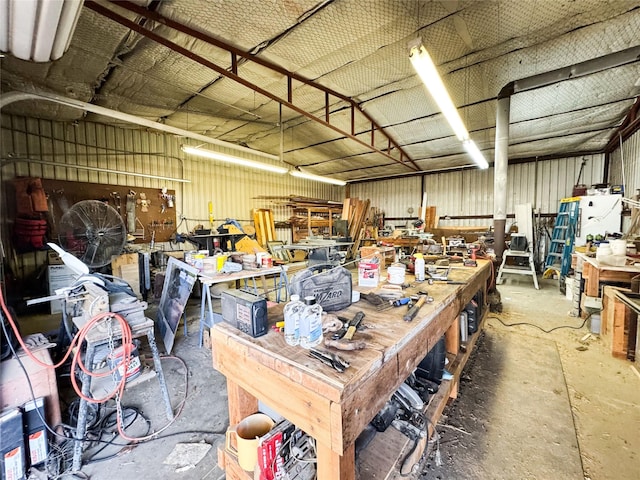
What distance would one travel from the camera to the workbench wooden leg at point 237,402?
114cm

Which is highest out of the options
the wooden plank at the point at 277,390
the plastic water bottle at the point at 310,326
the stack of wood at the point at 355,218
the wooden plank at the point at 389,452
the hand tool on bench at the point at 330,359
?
the stack of wood at the point at 355,218

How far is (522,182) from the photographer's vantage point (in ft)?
23.5

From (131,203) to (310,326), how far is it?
230 inches

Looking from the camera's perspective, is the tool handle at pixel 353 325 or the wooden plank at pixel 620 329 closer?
the tool handle at pixel 353 325

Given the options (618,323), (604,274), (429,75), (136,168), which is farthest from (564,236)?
(136,168)

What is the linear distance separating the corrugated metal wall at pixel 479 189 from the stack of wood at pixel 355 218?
194 centimetres

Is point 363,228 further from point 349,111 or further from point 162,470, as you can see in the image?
point 162,470

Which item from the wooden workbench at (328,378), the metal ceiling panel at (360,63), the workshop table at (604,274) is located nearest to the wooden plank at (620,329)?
the workshop table at (604,274)

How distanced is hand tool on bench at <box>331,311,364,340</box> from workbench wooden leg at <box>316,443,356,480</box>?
1.06ft

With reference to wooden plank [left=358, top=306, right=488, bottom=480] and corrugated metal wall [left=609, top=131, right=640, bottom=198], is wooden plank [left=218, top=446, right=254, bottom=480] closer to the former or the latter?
wooden plank [left=358, top=306, right=488, bottom=480]

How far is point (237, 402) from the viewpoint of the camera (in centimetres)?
115

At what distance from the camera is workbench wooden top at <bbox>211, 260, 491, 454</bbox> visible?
714 mm

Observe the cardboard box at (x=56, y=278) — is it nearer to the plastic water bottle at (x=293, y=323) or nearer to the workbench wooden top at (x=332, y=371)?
the workbench wooden top at (x=332, y=371)

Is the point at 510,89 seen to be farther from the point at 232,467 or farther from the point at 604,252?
the point at 232,467
